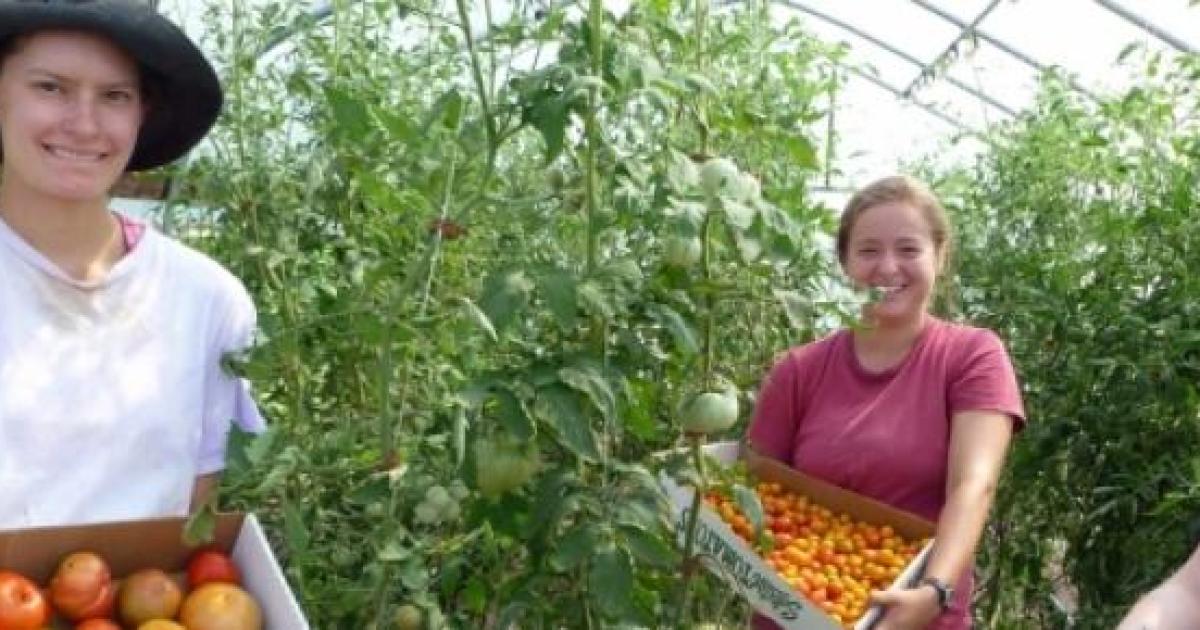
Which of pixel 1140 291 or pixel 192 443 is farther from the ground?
pixel 1140 291

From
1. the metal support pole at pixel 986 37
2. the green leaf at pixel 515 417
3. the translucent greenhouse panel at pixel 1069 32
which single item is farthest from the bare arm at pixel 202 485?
the metal support pole at pixel 986 37

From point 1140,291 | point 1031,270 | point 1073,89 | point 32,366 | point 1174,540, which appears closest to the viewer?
point 32,366

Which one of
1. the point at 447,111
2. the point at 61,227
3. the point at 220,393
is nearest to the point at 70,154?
the point at 61,227

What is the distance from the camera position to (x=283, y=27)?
2.49 meters

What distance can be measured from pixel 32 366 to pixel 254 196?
0.89 m

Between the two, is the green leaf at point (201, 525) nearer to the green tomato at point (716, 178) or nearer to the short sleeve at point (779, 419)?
the green tomato at point (716, 178)

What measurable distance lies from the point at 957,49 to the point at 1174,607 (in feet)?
19.8

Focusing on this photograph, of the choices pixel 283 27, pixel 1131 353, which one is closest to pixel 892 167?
pixel 1131 353

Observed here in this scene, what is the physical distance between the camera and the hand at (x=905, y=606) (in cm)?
170

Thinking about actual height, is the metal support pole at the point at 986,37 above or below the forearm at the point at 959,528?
above

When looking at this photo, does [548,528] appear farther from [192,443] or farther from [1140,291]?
[1140,291]

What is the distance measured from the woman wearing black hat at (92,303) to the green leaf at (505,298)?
1.58 feet

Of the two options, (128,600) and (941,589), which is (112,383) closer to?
(128,600)

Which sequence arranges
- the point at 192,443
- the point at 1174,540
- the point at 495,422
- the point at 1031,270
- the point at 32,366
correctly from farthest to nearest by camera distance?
1. the point at 1031,270
2. the point at 1174,540
3. the point at 192,443
4. the point at 32,366
5. the point at 495,422
